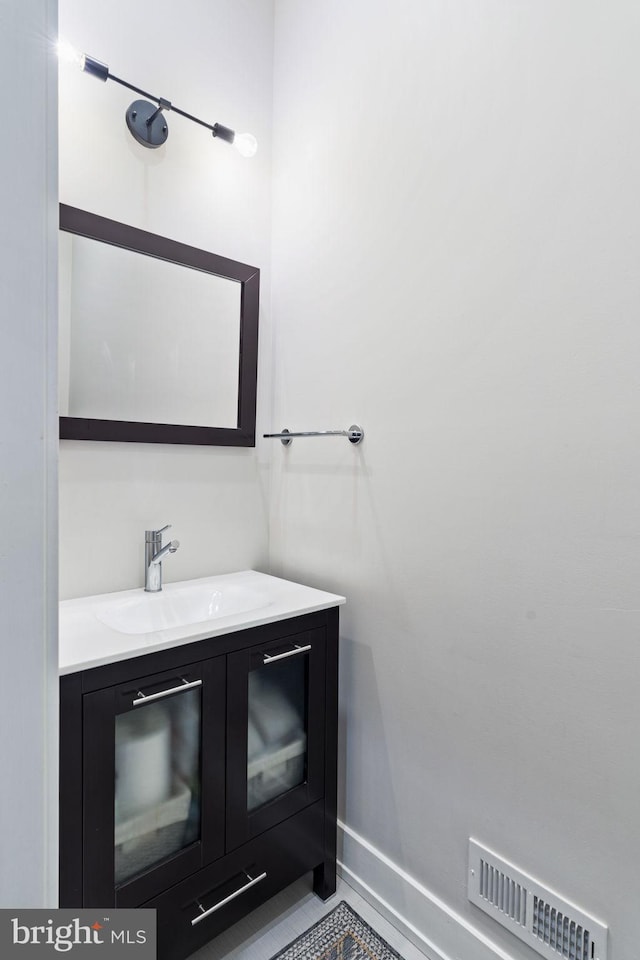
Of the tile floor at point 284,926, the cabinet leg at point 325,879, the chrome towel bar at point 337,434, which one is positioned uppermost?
the chrome towel bar at point 337,434

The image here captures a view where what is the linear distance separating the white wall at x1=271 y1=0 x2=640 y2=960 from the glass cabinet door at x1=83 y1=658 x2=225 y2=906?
19.4 inches

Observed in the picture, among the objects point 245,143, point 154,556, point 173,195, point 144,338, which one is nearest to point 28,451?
point 154,556

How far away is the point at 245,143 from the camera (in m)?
1.56

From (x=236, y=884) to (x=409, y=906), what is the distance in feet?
1.52

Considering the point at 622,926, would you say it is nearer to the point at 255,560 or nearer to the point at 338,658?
the point at 338,658

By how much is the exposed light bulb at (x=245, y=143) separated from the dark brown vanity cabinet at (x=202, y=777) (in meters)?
1.43

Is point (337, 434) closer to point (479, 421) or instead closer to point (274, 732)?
point (479, 421)

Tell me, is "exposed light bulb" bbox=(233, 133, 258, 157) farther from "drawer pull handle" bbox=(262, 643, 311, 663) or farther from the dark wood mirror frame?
"drawer pull handle" bbox=(262, 643, 311, 663)

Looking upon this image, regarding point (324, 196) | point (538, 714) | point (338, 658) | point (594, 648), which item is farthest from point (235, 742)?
point (324, 196)

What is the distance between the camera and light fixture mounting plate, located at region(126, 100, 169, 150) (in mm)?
1393

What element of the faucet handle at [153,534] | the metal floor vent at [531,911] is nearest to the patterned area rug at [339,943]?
the metal floor vent at [531,911]

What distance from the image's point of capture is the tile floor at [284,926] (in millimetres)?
1217

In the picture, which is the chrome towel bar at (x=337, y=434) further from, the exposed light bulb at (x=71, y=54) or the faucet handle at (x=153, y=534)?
the exposed light bulb at (x=71, y=54)

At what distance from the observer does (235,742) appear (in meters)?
1.15
